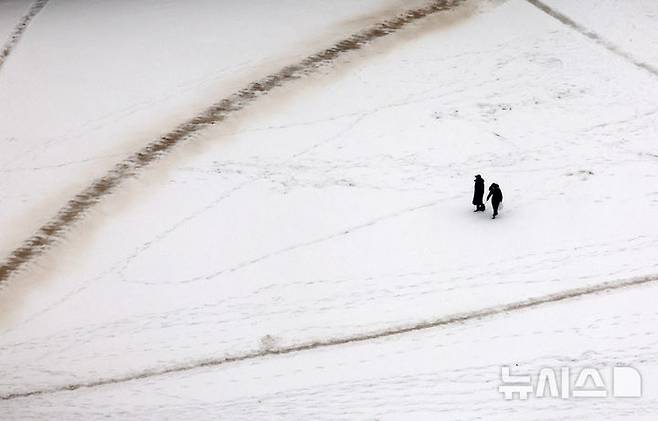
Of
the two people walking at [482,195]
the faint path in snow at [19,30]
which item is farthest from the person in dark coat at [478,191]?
the faint path in snow at [19,30]

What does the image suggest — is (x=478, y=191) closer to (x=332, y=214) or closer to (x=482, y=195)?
(x=482, y=195)

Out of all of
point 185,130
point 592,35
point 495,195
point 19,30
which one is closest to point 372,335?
point 495,195

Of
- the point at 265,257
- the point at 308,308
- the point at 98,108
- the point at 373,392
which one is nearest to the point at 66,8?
the point at 98,108

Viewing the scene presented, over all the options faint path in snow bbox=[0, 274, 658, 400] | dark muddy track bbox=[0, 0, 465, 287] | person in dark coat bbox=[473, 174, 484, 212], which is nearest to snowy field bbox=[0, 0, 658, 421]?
faint path in snow bbox=[0, 274, 658, 400]

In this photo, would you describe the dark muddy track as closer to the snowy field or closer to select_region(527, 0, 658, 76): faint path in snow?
the snowy field

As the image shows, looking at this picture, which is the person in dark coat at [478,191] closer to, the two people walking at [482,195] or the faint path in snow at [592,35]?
the two people walking at [482,195]

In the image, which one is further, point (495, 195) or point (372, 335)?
point (495, 195)

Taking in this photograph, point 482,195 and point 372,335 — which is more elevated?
point 482,195
